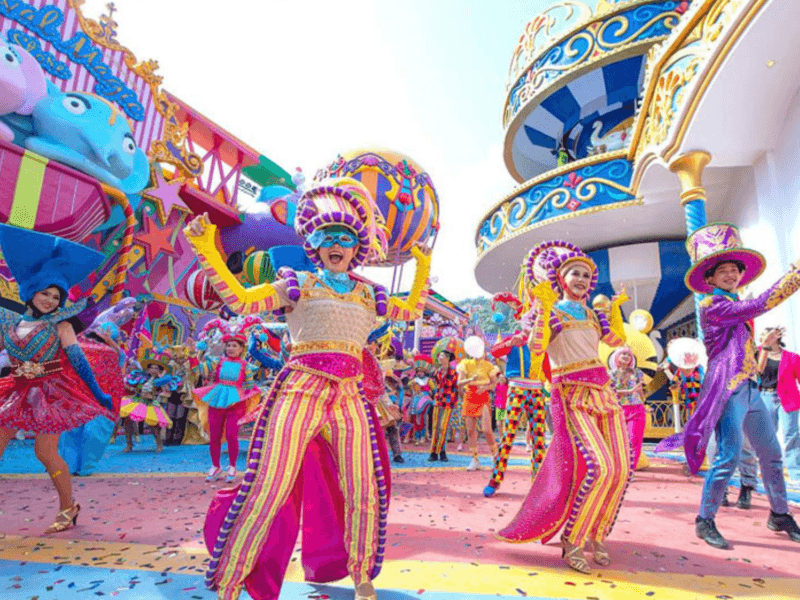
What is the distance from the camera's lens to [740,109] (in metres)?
6.81

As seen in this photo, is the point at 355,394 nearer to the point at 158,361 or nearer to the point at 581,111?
the point at 158,361

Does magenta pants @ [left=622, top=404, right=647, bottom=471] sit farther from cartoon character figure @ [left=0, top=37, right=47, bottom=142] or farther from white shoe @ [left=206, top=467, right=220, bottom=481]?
cartoon character figure @ [left=0, top=37, right=47, bottom=142]

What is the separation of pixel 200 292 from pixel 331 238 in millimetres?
10482

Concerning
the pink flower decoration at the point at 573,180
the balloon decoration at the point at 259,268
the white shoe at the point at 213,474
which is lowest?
the white shoe at the point at 213,474

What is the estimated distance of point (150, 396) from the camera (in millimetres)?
8812

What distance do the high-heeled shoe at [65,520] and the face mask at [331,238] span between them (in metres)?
2.64

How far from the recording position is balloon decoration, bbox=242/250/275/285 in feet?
40.7

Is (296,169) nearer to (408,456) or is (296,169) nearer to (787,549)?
(408,456)

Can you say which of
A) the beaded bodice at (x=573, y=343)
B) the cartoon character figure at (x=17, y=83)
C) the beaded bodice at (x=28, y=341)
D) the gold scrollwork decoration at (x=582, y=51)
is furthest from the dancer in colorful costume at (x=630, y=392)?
the cartoon character figure at (x=17, y=83)

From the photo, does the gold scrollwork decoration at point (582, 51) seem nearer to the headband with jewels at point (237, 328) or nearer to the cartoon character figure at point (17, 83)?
the headband with jewels at point (237, 328)

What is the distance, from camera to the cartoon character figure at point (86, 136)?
28.2 feet

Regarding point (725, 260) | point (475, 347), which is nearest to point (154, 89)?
point (475, 347)

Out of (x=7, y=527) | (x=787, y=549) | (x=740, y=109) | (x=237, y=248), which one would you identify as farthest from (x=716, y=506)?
(x=237, y=248)

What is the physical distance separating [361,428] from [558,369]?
1.53 m
